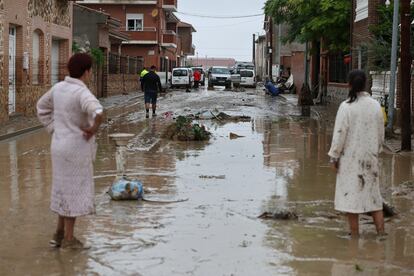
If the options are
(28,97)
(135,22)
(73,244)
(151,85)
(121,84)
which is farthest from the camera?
(135,22)

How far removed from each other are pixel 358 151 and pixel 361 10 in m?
21.3

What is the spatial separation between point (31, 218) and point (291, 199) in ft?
11.2

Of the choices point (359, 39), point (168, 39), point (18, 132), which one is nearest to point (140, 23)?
point (168, 39)

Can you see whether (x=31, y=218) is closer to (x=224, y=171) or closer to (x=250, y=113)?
(x=224, y=171)

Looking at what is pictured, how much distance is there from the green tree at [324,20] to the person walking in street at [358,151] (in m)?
22.4

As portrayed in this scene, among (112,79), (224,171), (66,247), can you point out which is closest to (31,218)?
(66,247)

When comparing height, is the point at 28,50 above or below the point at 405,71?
above

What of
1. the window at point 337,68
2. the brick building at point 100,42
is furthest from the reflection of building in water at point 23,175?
the brick building at point 100,42

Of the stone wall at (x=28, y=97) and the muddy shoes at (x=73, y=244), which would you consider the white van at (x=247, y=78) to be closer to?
the stone wall at (x=28, y=97)

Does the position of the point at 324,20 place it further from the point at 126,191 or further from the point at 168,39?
the point at 168,39

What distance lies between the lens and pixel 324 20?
29.7 m

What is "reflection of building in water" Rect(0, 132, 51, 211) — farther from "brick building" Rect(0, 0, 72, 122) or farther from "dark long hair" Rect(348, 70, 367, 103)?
"brick building" Rect(0, 0, 72, 122)

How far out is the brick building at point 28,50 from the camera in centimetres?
2100

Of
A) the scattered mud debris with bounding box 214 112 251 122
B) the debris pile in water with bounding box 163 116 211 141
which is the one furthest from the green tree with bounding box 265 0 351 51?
the debris pile in water with bounding box 163 116 211 141
